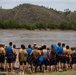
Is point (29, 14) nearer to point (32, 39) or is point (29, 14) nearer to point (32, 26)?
point (32, 26)

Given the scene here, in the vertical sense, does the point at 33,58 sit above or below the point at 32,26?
above

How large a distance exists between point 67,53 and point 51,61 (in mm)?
1293

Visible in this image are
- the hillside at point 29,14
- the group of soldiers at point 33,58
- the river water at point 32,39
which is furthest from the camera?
the hillside at point 29,14

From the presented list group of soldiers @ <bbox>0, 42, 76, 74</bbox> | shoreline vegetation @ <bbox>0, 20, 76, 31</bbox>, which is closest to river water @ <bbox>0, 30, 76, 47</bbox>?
shoreline vegetation @ <bbox>0, 20, 76, 31</bbox>

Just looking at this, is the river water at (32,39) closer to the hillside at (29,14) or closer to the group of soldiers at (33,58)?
the group of soldiers at (33,58)

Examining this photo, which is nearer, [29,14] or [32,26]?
[32,26]

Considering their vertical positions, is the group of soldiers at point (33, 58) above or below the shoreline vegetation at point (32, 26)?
above

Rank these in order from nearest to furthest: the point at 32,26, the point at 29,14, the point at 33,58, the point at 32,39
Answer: the point at 33,58
the point at 32,39
the point at 32,26
the point at 29,14

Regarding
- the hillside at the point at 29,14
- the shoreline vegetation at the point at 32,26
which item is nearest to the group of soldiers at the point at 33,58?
the shoreline vegetation at the point at 32,26

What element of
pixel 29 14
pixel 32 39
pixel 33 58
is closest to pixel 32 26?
pixel 32 39

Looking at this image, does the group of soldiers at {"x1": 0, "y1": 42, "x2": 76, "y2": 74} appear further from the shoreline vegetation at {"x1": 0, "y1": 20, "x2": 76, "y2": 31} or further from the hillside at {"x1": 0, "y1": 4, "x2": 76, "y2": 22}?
the hillside at {"x1": 0, "y1": 4, "x2": 76, "y2": 22}

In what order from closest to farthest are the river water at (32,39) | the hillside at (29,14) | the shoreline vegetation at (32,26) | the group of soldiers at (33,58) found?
the group of soldiers at (33,58), the river water at (32,39), the shoreline vegetation at (32,26), the hillside at (29,14)

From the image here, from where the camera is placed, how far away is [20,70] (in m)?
20.1

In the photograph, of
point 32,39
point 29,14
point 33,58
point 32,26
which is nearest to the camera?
point 33,58
